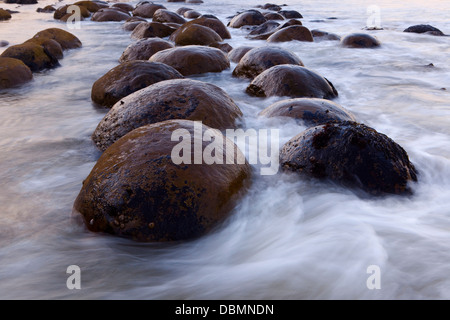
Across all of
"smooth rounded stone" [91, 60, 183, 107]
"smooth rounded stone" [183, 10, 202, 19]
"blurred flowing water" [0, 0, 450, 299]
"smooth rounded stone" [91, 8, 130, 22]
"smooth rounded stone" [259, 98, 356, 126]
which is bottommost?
"blurred flowing water" [0, 0, 450, 299]

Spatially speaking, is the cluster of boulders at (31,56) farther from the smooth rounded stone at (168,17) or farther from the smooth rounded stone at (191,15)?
the smooth rounded stone at (191,15)

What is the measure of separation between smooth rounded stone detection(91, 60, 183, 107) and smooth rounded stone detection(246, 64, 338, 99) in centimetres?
109

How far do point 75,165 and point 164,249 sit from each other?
1.56 metres

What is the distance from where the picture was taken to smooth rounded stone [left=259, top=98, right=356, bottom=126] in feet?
11.5

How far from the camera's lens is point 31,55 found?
6348mm

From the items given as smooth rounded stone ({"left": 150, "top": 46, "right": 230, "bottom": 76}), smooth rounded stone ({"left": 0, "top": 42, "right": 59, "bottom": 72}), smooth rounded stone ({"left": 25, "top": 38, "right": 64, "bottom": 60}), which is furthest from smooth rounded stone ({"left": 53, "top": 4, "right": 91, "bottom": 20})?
smooth rounded stone ({"left": 150, "top": 46, "right": 230, "bottom": 76})

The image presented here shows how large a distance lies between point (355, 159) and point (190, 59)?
338 cm

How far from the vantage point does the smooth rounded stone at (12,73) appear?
5297 mm

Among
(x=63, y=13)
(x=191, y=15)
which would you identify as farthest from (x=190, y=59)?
(x=63, y=13)

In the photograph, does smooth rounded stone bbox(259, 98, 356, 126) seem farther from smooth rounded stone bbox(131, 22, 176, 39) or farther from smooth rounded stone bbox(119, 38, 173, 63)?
smooth rounded stone bbox(131, 22, 176, 39)

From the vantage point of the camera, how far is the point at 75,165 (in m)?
3.27

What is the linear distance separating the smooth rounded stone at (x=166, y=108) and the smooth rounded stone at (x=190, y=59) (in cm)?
203

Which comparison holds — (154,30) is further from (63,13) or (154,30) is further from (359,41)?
(63,13)
